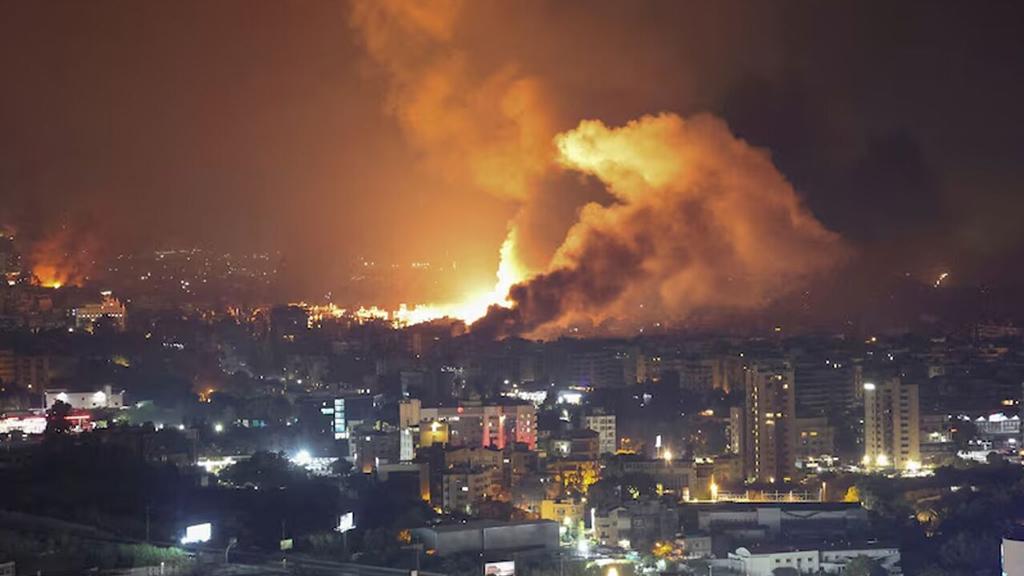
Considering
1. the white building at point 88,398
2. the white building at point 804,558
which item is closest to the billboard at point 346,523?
the white building at point 804,558

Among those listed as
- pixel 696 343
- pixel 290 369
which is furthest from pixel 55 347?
pixel 696 343

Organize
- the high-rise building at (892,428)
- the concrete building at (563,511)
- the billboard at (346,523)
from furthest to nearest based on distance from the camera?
1. the high-rise building at (892,428)
2. the concrete building at (563,511)
3. the billboard at (346,523)

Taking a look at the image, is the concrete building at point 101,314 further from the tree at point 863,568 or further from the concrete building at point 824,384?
the tree at point 863,568

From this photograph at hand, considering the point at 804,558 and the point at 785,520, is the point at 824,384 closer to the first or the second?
the point at 785,520

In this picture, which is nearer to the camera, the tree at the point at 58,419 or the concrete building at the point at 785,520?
the concrete building at the point at 785,520

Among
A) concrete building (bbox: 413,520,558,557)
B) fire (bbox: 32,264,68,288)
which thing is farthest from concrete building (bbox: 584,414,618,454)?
fire (bbox: 32,264,68,288)

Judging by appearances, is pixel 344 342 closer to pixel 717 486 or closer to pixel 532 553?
pixel 717 486

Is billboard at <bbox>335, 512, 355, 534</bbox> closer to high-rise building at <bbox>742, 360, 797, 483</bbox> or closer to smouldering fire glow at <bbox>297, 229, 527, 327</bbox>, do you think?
high-rise building at <bbox>742, 360, 797, 483</bbox>
